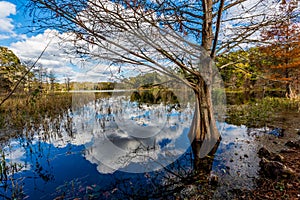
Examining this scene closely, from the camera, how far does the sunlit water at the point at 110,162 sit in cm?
265

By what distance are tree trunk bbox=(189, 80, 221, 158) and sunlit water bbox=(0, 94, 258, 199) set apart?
0.31 metres

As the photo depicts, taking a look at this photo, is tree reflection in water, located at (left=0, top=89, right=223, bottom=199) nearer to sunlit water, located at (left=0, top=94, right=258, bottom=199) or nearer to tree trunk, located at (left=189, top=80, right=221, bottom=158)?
sunlit water, located at (left=0, top=94, right=258, bottom=199)

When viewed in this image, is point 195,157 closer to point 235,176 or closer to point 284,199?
point 235,176

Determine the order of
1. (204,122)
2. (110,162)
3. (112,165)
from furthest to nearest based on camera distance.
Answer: (204,122)
(110,162)
(112,165)

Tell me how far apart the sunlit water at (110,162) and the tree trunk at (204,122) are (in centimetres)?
31

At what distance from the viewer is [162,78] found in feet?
13.4

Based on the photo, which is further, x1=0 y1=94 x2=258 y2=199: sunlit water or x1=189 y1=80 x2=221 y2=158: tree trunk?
x1=189 y1=80 x2=221 y2=158: tree trunk

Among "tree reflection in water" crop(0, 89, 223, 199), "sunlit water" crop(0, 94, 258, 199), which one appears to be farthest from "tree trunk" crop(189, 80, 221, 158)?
"sunlit water" crop(0, 94, 258, 199)

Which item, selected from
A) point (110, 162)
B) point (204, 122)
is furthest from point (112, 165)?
point (204, 122)

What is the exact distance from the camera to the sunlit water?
2652mm

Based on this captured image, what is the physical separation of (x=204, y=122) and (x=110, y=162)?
2.67m

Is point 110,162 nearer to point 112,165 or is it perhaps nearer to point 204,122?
point 112,165

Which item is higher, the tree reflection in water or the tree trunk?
the tree trunk

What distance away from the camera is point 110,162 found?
3680 mm
